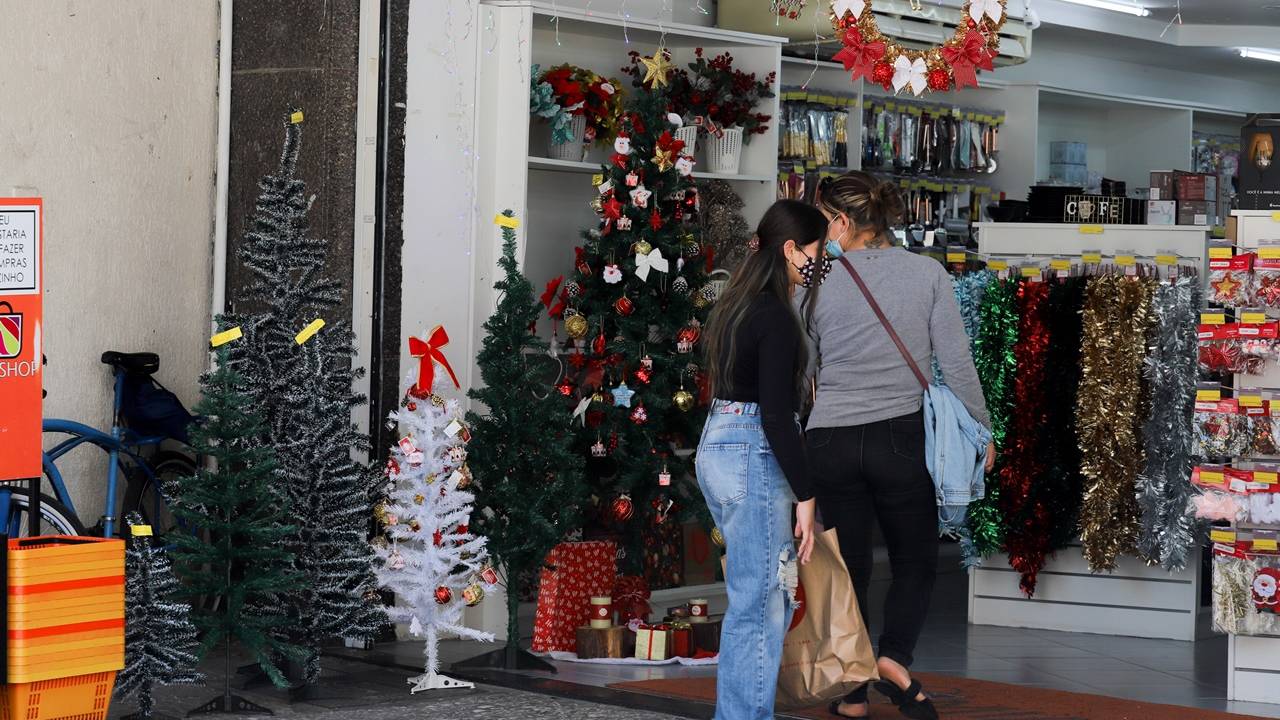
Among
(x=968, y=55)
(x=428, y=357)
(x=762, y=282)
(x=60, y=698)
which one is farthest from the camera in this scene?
(x=968, y=55)

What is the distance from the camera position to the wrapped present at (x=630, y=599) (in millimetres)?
6484

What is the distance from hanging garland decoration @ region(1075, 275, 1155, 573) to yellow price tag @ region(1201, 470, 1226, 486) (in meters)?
0.87

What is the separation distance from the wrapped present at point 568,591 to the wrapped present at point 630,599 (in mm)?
83

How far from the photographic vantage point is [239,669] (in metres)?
5.56

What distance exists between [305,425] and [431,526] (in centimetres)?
53

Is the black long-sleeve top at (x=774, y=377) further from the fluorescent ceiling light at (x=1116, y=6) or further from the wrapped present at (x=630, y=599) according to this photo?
the fluorescent ceiling light at (x=1116, y=6)

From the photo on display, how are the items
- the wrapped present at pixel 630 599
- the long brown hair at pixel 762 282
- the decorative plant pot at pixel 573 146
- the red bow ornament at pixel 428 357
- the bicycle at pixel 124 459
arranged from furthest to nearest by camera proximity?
the decorative plant pot at pixel 573 146 → the wrapped present at pixel 630 599 → the red bow ornament at pixel 428 357 → the bicycle at pixel 124 459 → the long brown hair at pixel 762 282

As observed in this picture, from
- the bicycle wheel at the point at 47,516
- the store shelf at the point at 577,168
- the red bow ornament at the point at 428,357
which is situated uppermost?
the store shelf at the point at 577,168

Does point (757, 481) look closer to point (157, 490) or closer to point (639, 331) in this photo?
point (639, 331)

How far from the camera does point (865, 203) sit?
5219 millimetres

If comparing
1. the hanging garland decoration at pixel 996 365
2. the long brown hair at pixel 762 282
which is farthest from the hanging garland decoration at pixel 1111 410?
the long brown hair at pixel 762 282

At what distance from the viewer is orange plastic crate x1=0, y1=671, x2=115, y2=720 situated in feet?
15.2

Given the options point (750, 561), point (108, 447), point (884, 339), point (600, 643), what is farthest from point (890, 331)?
point (108, 447)

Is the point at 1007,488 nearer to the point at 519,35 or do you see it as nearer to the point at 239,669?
the point at 519,35
